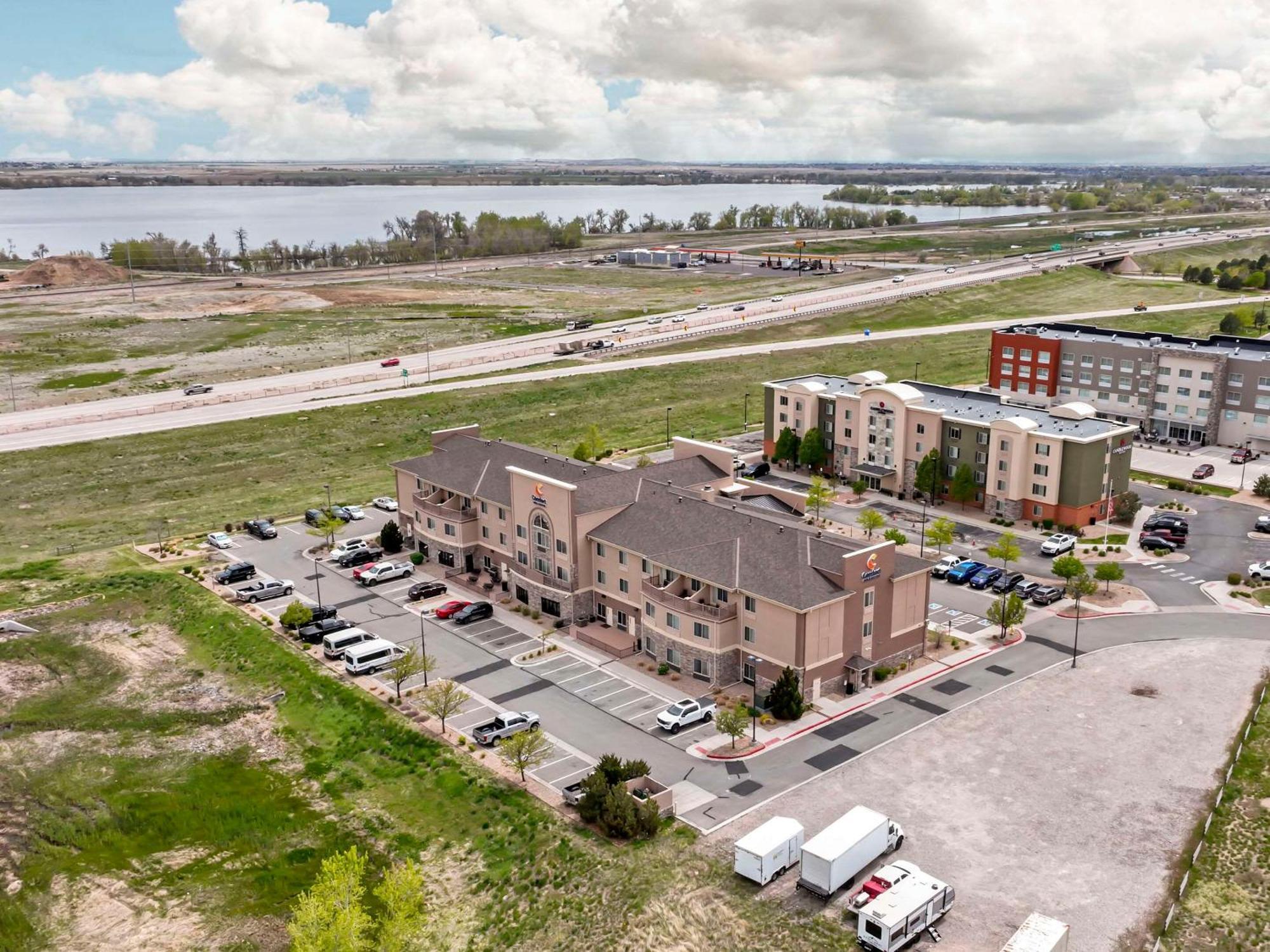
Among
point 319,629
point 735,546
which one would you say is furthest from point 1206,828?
point 319,629

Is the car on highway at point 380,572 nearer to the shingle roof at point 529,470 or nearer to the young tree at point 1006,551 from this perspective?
the shingle roof at point 529,470

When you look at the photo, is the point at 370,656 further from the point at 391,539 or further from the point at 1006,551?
the point at 1006,551

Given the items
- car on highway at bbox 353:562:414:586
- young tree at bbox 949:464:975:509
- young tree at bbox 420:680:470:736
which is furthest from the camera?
young tree at bbox 949:464:975:509

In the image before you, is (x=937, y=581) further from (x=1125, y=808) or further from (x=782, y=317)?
(x=782, y=317)

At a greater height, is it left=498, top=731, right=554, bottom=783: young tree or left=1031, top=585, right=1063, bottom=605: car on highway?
left=498, top=731, right=554, bottom=783: young tree

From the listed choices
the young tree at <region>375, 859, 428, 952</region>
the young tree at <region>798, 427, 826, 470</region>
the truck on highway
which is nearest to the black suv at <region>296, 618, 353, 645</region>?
the truck on highway

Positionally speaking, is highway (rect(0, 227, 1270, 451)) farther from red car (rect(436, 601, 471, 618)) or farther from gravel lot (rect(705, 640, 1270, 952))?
gravel lot (rect(705, 640, 1270, 952))
